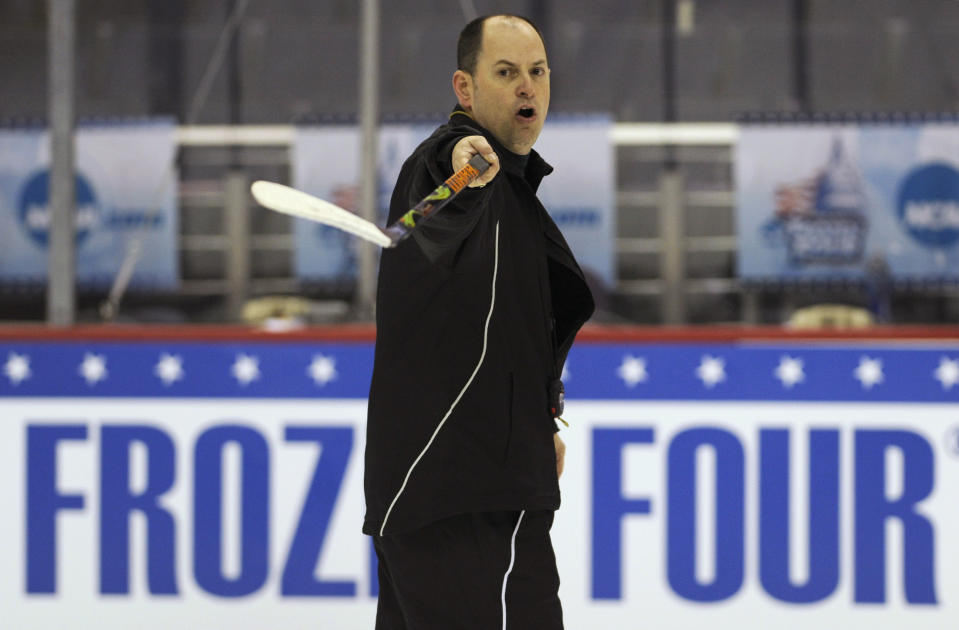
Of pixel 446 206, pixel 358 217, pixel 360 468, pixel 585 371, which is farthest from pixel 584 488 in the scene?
pixel 358 217

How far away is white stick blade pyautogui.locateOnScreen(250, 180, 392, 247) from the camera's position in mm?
1117

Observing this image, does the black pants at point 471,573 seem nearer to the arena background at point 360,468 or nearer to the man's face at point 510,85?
the man's face at point 510,85

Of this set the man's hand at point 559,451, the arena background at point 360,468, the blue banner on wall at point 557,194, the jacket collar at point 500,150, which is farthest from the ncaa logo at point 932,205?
the jacket collar at point 500,150

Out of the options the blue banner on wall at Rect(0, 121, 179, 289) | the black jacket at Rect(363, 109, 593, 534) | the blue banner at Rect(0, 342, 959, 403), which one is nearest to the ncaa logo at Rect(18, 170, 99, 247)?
the blue banner on wall at Rect(0, 121, 179, 289)

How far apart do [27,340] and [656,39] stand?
5.11 metres

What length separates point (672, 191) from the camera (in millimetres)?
6688

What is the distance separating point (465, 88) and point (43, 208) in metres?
5.92

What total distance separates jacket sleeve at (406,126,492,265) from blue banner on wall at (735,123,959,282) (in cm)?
565

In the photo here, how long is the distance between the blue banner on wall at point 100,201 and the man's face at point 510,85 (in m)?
5.41

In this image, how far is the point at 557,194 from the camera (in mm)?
6598

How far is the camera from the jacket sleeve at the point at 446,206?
4.20 feet

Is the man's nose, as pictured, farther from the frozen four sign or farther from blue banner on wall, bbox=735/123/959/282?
blue banner on wall, bbox=735/123/959/282

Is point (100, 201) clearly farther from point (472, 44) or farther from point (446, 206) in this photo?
point (446, 206)

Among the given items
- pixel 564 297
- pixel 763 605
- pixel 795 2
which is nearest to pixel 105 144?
pixel 795 2
